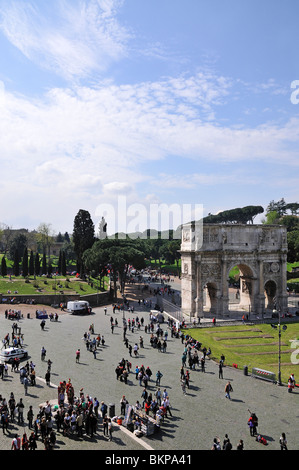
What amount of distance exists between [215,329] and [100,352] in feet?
52.4

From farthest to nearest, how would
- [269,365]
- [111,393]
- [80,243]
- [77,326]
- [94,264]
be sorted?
[80,243]
[94,264]
[77,326]
[269,365]
[111,393]

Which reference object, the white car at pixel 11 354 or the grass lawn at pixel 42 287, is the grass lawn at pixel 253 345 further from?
the grass lawn at pixel 42 287

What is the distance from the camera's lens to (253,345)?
36.3m

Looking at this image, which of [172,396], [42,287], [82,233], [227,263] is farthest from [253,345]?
[82,233]

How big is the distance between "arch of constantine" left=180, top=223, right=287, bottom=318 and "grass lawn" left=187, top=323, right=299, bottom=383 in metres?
5.97

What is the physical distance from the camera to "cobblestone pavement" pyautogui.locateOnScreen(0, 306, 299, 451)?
17781mm

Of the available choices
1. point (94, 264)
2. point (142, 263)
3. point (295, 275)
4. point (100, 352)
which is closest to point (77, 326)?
point (100, 352)

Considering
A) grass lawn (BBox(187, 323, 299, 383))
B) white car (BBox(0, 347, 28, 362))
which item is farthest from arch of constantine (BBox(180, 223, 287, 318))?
white car (BBox(0, 347, 28, 362))

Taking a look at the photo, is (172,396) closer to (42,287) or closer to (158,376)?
(158,376)

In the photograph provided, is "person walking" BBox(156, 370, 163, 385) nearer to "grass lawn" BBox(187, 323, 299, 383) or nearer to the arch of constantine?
"grass lawn" BBox(187, 323, 299, 383)

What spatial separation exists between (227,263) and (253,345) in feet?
47.1

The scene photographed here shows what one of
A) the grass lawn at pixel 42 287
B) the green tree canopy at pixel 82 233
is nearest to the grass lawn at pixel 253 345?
the grass lawn at pixel 42 287
